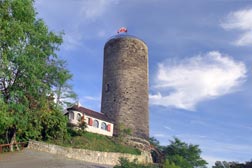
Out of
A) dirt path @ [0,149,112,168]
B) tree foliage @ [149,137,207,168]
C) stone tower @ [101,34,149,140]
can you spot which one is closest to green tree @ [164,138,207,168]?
tree foliage @ [149,137,207,168]

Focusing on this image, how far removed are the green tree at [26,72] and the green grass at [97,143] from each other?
9.17ft

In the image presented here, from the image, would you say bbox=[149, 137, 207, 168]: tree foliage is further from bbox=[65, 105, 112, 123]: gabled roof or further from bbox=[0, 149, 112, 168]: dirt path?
bbox=[0, 149, 112, 168]: dirt path

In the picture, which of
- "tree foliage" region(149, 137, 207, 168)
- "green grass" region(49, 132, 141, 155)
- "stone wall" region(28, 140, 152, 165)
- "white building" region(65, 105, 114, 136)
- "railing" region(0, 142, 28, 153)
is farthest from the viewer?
"tree foliage" region(149, 137, 207, 168)

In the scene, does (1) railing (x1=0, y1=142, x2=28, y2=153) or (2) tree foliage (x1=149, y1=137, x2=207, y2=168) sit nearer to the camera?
(1) railing (x1=0, y1=142, x2=28, y2=153)

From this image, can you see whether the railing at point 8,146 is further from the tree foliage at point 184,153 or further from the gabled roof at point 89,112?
the tree foliage at point 184,153

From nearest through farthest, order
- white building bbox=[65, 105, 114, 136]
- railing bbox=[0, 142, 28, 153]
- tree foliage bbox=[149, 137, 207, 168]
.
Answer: railing bbox=[0, 142, 28, 153] → white building bbox=[65, 105, 114, 136] → tree foliage bbox=[149, 137, 207, 168]

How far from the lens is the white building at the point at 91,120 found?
29875mm

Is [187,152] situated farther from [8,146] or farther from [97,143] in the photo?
[8,146]

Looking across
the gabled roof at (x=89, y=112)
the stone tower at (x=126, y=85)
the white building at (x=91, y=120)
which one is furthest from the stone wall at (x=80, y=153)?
the stone tower at (x=126, y=85)

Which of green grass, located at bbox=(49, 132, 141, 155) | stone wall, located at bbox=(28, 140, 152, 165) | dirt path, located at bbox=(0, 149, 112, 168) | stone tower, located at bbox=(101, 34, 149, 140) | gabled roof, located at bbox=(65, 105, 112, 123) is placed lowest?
dirt path, located at bbox=(0, 149, 112, 168)

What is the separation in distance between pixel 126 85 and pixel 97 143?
954 centimetres

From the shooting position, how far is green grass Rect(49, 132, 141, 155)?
25.5m

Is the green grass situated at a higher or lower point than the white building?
lower

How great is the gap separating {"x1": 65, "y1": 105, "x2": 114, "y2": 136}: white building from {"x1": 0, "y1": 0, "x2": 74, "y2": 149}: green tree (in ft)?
19.4
